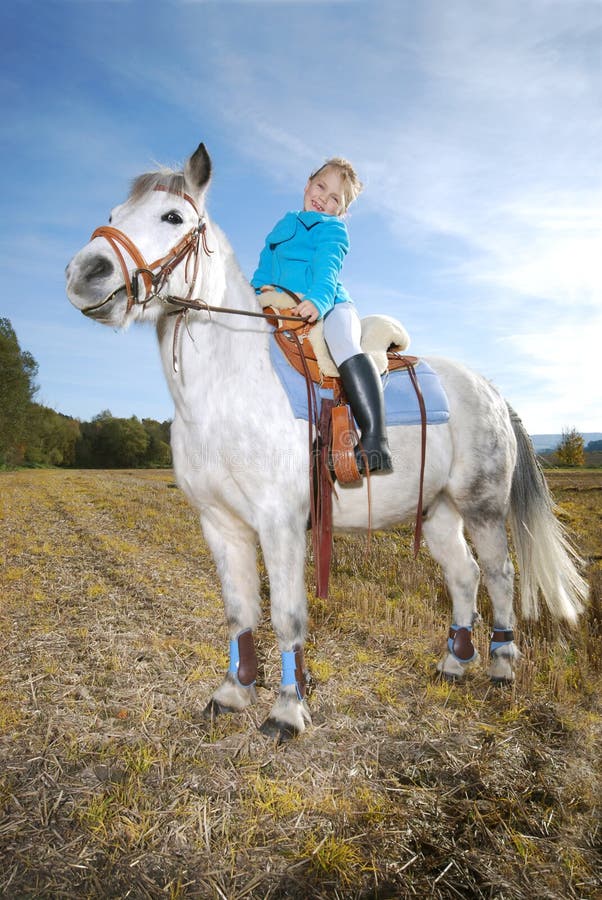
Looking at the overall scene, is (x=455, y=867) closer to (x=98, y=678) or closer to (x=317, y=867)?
(x=317, y=867)

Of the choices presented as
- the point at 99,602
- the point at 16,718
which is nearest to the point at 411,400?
the point at 16,718

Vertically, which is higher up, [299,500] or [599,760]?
[299,500]

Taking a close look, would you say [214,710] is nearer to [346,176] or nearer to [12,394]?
[346,176]

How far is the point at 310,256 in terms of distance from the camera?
336 centimetres

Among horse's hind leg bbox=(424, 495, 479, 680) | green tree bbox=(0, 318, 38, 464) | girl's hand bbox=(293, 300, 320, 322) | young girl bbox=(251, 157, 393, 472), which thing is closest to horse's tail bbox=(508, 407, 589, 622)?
horse's hind leg bbox=(424, 495, 479, 680)

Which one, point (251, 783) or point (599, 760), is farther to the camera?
point (599, 760)

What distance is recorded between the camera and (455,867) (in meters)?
2.16

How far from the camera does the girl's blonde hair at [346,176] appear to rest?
11.5 feet

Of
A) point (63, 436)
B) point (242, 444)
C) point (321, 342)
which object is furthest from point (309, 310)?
point (63, 436)

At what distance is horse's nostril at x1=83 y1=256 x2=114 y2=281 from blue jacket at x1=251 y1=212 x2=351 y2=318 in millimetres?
1127

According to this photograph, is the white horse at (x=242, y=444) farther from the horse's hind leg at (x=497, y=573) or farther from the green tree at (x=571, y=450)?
the green tree at (x=571, y=450)

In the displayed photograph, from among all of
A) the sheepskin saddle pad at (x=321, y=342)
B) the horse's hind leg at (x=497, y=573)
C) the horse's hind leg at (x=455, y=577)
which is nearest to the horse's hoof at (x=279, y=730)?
the horse's hind leg at (x=455, y=577)

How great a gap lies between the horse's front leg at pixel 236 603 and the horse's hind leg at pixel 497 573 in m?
1.80

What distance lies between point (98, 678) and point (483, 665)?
3.05m
